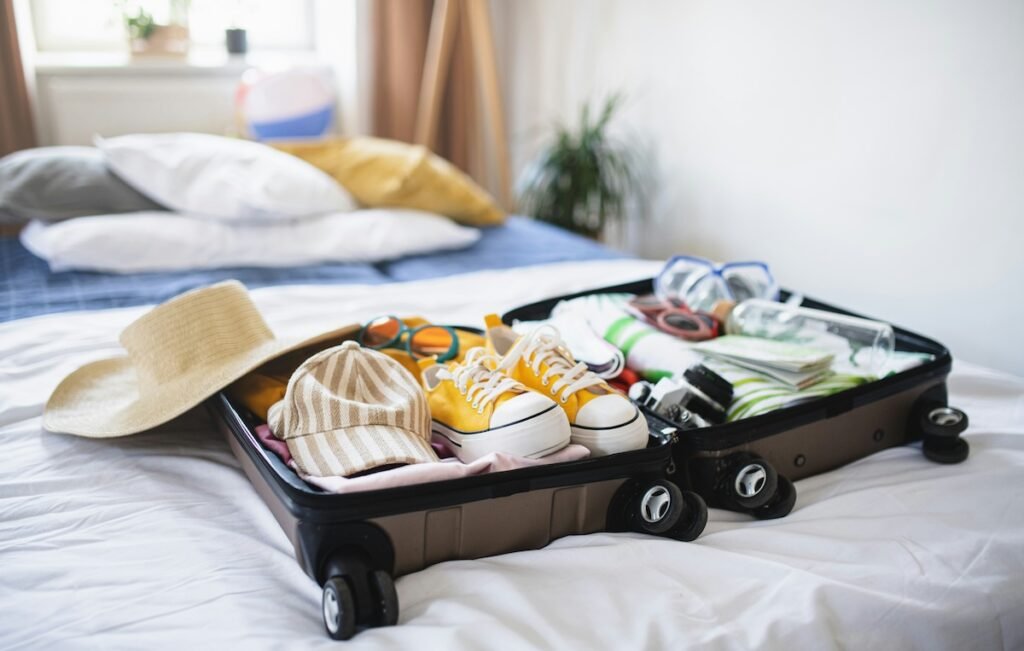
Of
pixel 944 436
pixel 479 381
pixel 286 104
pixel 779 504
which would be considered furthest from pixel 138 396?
pixel 286 104

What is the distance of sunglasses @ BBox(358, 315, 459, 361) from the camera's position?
1231 mm

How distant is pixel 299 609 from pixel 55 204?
1.48 meters

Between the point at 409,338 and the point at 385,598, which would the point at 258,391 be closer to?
the point at 409,338

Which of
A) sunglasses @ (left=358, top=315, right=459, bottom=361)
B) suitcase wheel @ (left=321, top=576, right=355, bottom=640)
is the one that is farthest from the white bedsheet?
sunglasses @ (left=358, top=315, right=459, bottom=361)

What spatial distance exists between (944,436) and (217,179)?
62.9 inches

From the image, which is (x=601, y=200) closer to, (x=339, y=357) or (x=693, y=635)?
(x=339, y=357)

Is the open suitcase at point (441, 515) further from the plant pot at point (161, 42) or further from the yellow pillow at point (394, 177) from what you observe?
the plant pot at point (161, 42)

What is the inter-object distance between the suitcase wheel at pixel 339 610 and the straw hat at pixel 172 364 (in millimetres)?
409

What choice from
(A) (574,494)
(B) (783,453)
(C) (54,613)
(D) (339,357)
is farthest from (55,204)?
(B) (783,453)

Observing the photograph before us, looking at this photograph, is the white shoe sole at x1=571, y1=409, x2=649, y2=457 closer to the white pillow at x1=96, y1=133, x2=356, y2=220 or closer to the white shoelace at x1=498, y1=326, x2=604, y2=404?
the white shoelace at x1=498, y1=326, x2=604, y2=404

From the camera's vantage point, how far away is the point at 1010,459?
46.4 inches

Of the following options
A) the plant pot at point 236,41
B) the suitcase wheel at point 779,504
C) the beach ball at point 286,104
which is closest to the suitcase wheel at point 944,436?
the suitcase wheel at point 779,504

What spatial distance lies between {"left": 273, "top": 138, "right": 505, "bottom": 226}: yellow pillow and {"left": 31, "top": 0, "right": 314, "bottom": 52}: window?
1154 millimetres

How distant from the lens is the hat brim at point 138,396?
1091 mm
